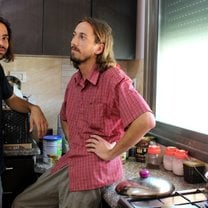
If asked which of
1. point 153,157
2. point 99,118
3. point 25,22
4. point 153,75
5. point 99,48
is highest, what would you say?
point 25,22

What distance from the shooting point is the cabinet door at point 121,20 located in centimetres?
222

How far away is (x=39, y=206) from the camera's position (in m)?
1.65

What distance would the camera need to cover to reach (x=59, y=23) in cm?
214

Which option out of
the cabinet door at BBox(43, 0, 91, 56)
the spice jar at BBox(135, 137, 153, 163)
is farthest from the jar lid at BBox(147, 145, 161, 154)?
the cabinet door at BBox(43, 0, 91, 56)

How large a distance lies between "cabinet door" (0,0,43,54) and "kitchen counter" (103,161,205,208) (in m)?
0.94

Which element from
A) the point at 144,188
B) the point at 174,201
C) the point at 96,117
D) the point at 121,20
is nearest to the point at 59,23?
the point at 121,20

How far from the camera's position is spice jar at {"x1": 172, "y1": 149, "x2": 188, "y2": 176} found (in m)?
1.67

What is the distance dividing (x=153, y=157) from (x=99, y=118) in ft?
1.81

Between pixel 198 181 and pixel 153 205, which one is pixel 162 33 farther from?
pixel 153 205

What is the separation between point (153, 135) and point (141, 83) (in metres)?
0.41

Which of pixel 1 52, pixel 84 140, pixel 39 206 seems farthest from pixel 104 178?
pixel 1 52

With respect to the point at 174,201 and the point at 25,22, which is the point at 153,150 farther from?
the point at 25,22

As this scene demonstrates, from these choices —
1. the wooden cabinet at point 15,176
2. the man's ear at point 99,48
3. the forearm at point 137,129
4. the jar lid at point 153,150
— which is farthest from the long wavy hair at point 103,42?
the wooden cabinet at point 15,176

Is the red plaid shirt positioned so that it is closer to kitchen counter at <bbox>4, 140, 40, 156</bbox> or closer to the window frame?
kitchen counter at <bbox>4, 140, 40, 156</bbox>
